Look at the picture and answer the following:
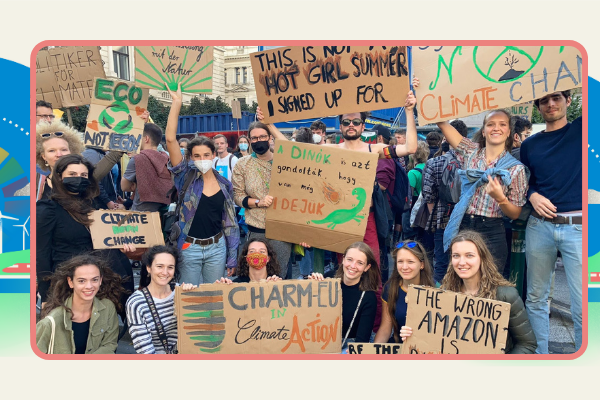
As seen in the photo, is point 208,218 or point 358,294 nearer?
point 358,294

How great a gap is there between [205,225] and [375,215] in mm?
1502

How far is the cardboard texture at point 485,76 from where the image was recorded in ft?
13.4

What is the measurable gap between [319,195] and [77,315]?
2.18m

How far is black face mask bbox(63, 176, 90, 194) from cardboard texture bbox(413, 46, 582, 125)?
288 centimetres

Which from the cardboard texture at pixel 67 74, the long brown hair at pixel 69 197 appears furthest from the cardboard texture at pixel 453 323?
the cardboard texture at pixel 67 74

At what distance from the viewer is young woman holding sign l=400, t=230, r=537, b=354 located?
11.9ft

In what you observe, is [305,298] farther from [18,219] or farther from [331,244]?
[18,219]

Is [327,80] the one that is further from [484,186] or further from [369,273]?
[369,273]

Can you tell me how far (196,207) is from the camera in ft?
14.8

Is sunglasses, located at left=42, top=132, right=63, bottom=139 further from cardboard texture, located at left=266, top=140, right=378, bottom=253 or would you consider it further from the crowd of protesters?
cardboard texture, located at left=266, top=140, right=378, bottom=253

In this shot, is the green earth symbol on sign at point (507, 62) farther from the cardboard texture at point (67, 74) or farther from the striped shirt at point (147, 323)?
the cardboard texture at point (67, 74)

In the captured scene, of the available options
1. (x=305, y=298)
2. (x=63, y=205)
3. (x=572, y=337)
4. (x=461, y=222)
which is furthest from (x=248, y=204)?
(x=572, y=337)

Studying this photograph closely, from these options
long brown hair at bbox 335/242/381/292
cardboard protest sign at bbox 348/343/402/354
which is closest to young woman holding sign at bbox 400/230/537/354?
cardboard protest sign at bbox 348/343/402/354

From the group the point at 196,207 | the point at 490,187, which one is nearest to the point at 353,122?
the point at 490,187
